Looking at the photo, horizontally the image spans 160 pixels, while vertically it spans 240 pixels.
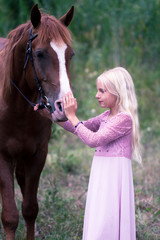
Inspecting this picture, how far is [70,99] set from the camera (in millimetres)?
2264

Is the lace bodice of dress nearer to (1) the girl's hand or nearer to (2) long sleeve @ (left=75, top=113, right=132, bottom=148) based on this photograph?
(2) long sleeve @ (left=75, top=113, right=132, bottom=148)

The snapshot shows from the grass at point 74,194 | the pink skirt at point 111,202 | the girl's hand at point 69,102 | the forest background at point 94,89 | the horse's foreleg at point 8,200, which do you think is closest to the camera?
the girl's hand at point 69,102

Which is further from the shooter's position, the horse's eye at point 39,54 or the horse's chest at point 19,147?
the horse's chest at point 19,147

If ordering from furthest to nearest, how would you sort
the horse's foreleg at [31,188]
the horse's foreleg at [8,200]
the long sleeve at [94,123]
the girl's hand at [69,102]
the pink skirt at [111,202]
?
1. the horse's foreleg at [31,188]
2. the horse's foreleg at [8,200]
3. the long sleeve at [94,123]
4. the pink skirt at [111,202]
5. the girl's hand at [69,102]

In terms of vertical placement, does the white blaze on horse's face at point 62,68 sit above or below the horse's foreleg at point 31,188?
above

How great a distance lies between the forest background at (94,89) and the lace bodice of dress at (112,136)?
109cm

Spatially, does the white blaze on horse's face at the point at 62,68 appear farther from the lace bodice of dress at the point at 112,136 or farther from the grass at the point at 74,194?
the grass at the point at 74,194

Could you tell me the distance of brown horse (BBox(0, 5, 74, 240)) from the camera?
2.40 meters

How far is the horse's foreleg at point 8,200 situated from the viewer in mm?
2830

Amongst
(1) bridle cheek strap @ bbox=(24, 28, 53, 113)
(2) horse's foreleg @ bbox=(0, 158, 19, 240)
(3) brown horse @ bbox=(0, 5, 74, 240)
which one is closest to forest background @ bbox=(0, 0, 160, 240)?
(2) horse's foreleg @ bbox=(0, 158, 19, 240)

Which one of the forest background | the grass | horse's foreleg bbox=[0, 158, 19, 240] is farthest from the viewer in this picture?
the forest background

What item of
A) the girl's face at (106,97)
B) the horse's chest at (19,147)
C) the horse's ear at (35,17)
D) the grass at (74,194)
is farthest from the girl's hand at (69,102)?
the grass at (74,194)

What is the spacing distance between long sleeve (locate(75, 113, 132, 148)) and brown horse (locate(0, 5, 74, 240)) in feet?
0.88

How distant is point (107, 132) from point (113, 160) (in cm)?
20
